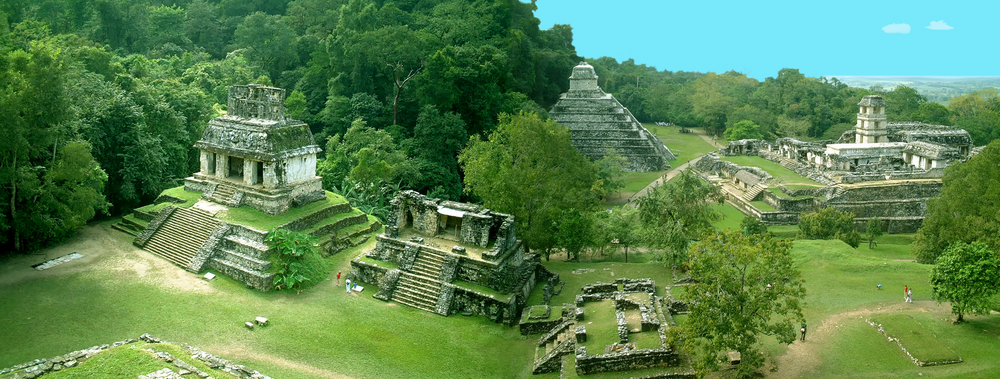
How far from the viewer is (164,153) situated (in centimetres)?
2925

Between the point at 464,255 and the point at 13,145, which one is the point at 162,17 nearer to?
the point at 13,145

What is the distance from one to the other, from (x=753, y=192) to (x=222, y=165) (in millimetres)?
28211

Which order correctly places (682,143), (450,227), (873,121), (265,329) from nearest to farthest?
(265,329) < (450,227) < (873,121) < (682,143)

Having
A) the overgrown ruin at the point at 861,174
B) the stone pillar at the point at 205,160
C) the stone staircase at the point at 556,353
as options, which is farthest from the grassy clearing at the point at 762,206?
the stone pillar at the point at 205,160

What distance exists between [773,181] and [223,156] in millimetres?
29419

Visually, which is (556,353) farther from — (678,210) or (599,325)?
(678,210)

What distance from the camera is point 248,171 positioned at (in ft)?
82.4

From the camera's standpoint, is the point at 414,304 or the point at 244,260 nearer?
the point at 414,304

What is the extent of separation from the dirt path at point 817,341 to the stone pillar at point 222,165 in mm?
18914

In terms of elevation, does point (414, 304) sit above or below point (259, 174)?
below

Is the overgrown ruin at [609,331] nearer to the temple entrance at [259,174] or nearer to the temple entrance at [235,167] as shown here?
the temple entrance at [259,174]

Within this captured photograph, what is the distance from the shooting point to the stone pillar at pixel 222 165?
85.5ft

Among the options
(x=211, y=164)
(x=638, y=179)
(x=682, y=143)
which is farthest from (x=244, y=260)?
(x=682, y=143)

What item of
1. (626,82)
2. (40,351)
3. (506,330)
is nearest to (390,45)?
(506,330)
